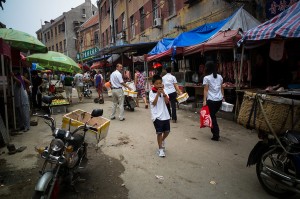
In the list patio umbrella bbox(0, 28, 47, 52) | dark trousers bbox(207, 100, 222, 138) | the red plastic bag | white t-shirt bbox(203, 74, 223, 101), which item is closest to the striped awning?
white t-shirt bbox(203, 74, 223, 101)

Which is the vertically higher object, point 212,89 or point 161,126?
point 212,89

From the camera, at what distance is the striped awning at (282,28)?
18.5 feet

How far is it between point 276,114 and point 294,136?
1.44ft

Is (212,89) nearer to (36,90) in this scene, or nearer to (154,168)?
(154,168)

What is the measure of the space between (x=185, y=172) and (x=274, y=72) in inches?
276

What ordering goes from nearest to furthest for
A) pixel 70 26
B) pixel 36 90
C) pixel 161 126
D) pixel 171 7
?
pixel 161 126, pixel 36 90, pixel 171 7, pixel 70 26

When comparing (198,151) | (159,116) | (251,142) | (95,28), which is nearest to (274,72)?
(251,142)

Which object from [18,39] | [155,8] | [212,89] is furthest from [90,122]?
[155,8]

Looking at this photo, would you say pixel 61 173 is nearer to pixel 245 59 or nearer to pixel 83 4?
pixel 245 59

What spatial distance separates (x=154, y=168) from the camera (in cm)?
475

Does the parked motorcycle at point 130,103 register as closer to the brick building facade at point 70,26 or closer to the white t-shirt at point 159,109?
the white t-shirt at point 159,109

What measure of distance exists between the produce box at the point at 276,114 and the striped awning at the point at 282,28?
103 inches

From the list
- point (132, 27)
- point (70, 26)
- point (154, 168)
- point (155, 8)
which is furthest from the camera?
point (70, 26)

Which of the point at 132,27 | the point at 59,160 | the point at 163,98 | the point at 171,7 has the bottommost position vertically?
the point at 59,160
